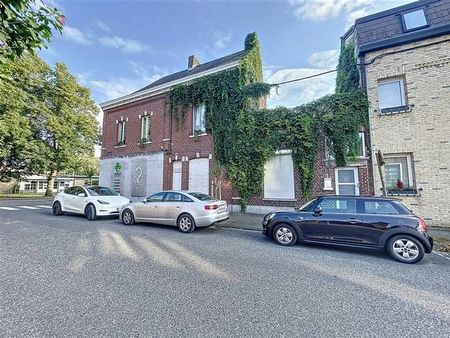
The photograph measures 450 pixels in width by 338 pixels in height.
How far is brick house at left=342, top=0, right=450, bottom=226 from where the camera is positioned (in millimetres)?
8828

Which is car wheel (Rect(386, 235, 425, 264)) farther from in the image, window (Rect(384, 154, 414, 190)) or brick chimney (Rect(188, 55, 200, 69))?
brick chimney (Rect(188, 55, 200, 69))

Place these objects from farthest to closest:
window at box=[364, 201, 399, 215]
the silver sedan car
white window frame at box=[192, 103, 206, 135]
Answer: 1. white window frame at box=[192, 103, 206, 135]
2. the silver sedan car
3. window at box=[364, 201, 399, 215]

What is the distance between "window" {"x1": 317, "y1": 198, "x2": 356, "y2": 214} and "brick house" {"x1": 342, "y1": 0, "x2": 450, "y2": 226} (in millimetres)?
4839

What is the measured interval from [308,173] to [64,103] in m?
27.7

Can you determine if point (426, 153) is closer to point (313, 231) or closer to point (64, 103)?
point (313, 231)

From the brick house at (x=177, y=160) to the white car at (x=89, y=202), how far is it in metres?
4.39

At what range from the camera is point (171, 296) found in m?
3.35

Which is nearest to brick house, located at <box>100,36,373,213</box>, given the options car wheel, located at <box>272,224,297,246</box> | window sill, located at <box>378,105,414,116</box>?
A: window sill, located at <box>378,105,414,116</box>

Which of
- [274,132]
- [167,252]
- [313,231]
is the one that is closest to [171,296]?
[167,252]

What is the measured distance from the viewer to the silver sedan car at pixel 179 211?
306 inches

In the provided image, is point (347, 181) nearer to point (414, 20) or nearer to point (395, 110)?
point (395, 110)

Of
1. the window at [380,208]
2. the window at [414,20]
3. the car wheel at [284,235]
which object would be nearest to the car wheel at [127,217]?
the car wheel at [284,235]

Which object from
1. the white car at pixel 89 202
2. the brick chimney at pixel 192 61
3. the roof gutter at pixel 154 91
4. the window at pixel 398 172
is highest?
the brick chimney at pixel 192 61

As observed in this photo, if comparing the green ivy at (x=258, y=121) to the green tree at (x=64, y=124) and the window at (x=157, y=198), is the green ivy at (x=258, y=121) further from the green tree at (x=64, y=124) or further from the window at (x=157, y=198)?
the green tree at (x=64, y=124)
